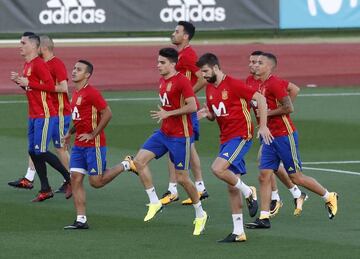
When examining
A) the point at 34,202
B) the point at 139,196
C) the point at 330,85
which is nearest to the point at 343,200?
the point at 139,196

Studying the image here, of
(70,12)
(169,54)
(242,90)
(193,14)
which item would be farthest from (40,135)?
(193,14)

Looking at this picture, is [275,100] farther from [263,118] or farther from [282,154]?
[263,118]

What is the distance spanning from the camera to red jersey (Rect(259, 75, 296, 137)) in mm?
17500

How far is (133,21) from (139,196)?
1089 inches

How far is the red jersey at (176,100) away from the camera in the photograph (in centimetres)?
1755

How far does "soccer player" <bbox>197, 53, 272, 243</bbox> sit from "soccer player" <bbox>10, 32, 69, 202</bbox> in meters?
3.73

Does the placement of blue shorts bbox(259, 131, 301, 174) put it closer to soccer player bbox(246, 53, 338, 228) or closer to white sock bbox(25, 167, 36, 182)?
soccer player bbox(246, 53, 338, 228)

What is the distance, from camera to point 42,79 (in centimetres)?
1967

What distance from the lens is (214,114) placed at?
1694 centimetres

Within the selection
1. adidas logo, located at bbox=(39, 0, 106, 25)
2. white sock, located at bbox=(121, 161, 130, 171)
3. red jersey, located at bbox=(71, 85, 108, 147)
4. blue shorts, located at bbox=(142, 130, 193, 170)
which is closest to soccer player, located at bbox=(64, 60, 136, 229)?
red jersey, located at bbox=(71, 85, 108, 147)

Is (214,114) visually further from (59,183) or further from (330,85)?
(330,85)

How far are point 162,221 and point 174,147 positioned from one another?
104 cm

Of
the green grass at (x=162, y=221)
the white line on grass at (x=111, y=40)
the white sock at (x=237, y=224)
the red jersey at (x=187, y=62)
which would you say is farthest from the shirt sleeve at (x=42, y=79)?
the white line on grass at (x=111, y=40)

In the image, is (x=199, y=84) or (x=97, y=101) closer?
(x=97, y=101)
